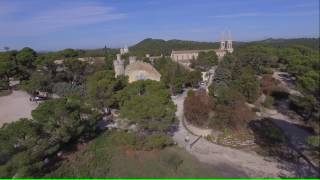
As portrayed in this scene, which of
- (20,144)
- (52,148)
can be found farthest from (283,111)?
(20,144)

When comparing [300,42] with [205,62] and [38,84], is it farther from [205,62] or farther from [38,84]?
[205,62]

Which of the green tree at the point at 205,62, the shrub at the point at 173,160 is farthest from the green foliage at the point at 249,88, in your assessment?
the green tree at the point at 205,62

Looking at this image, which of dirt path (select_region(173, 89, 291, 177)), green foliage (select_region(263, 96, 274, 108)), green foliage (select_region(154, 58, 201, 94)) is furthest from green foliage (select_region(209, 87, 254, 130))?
green foliage (select_region(154, 58, 201, 94))

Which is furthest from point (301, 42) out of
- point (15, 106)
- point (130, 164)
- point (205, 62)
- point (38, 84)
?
point (205, 62)

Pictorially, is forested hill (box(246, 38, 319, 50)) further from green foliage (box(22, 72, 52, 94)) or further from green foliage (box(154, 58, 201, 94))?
green foliage (box(22, 72, 52, 94))

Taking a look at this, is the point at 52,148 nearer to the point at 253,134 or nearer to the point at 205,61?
the point at 253,134

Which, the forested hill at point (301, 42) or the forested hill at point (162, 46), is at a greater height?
the forested hill at point (301, 42)

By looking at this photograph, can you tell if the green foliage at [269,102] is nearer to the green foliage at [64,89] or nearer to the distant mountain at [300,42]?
the distant mountain at [300,42]
